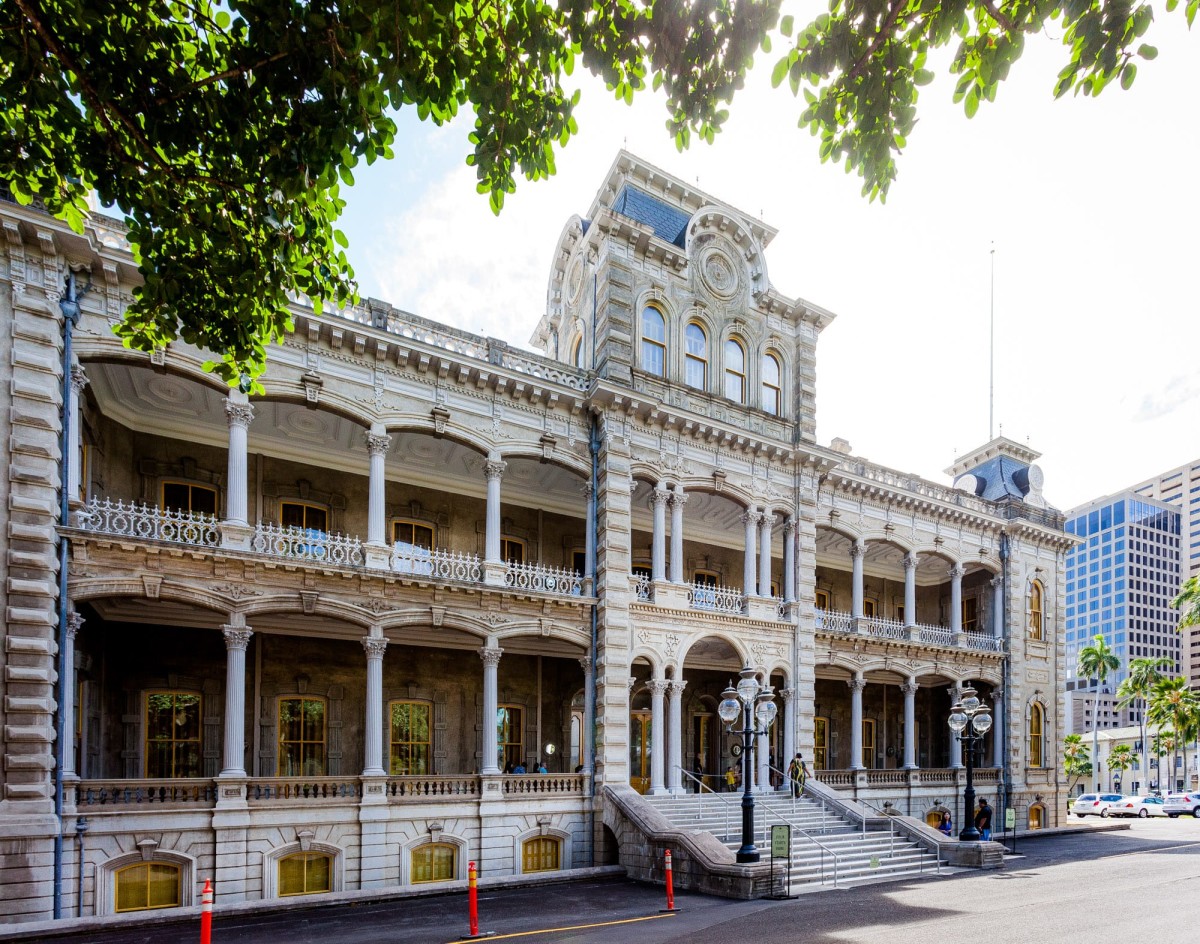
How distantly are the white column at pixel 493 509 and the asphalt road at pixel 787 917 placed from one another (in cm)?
727

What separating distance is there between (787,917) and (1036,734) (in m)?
22.8

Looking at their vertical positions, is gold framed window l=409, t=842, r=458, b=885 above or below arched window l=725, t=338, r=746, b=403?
→ below

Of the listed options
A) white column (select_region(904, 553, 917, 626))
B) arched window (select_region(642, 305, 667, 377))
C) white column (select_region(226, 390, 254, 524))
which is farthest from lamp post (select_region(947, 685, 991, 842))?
white column (select_region(226, 390, 254, 524))

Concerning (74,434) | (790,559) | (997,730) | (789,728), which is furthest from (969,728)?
(74,434)

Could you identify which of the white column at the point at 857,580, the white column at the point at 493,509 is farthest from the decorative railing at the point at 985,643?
the white column at the point at 493,509

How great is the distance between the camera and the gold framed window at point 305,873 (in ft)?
54.0

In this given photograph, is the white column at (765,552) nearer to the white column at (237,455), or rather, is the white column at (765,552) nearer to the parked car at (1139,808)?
the white column at (237,455)

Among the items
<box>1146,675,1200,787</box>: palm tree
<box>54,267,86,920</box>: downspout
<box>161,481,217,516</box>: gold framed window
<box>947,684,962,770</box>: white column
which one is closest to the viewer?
<box>54,267,86,920</box>: downspout

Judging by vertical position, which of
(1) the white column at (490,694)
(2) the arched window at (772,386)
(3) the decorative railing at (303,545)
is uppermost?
(2) the arched window at (772,386)

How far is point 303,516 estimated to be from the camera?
20.7m

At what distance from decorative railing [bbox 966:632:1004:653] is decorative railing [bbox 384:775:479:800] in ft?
65.6

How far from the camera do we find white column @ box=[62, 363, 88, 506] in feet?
49.8

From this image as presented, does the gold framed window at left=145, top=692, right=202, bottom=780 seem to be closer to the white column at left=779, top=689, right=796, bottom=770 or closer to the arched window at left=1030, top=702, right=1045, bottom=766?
the white column at left=779, top=689, right=796, bottom=770

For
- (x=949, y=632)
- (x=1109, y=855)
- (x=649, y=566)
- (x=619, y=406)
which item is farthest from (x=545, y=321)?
(x=1109, y=855)
